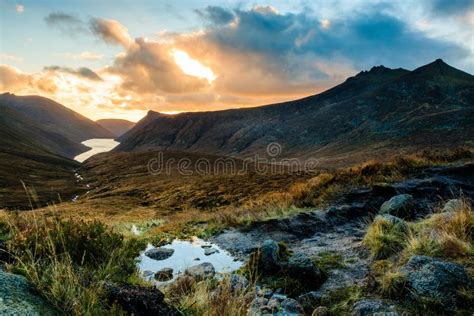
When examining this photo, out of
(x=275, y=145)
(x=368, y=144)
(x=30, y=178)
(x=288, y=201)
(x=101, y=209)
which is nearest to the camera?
(x=288, y=201)

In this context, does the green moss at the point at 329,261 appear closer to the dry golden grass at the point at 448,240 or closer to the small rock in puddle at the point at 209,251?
the dry golden grass at the point at 448,240

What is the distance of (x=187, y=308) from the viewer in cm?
490

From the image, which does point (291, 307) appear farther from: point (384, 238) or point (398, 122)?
point (398, 122)

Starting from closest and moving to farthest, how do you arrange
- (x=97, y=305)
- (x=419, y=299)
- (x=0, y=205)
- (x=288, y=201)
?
(x=97, y=305), (x=419, y=299), (x=288, y=201), (x=0, y=205)

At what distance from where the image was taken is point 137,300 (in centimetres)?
444

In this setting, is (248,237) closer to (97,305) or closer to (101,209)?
(97,305)

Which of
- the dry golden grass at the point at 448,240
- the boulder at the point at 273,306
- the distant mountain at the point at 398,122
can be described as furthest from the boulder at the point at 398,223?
the distant mountain at the point at 398,122

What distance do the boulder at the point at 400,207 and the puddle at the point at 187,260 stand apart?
6377mm

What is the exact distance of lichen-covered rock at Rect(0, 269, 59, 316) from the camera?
342 cm

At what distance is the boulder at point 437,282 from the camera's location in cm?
573

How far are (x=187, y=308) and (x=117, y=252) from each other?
10.0 feet

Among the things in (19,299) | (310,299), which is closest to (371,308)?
(310,299)

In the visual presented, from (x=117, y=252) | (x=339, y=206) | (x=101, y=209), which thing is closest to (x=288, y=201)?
(x=339, y=206)

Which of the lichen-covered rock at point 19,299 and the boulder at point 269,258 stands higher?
the lichen-covered rock at point 19,299
